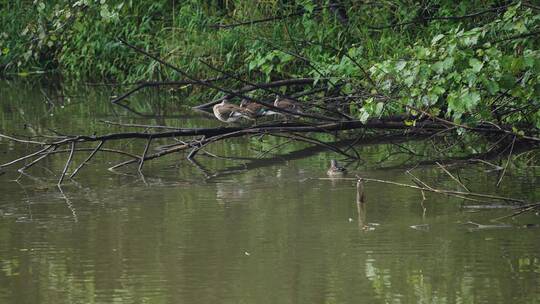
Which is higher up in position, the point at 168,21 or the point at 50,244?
the point at 168,21

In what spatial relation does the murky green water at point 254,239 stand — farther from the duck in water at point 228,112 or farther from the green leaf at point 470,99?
the duck in water at point 228,112

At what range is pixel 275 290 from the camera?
5.94 m

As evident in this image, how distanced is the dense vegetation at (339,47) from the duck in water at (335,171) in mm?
527

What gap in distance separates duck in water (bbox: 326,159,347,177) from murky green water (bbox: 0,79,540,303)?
0.14 m

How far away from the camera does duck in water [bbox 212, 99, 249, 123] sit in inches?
497

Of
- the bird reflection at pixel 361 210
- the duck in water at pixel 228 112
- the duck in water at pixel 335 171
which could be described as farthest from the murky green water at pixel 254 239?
the duck in water at pixel 228 112

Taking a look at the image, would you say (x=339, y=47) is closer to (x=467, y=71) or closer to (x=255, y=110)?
(x=255, y=110)

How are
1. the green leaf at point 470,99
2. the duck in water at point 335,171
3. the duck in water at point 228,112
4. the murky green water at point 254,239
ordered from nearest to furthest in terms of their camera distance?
the murky green water at point 254,239 < the green leaf at point 470,99 < the duck in water at point 335,171 < the duck in water at point 228,112

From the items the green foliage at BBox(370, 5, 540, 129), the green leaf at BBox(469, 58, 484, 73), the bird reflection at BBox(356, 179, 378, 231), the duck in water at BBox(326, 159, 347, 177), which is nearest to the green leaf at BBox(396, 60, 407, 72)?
the green foliage at BBox(370, 5, 540, 129)

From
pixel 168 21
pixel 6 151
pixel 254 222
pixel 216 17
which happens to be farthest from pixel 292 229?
pixel 168 21

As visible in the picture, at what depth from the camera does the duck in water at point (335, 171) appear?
30.3ft

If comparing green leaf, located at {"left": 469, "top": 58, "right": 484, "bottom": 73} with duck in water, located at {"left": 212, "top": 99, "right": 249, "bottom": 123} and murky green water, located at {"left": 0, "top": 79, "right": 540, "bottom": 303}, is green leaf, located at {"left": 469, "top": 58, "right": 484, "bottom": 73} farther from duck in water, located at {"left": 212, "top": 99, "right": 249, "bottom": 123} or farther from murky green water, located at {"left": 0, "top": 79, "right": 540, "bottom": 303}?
duck in water, located at {"left": 212, "top": 99, "right": 249, "bottom": 123}

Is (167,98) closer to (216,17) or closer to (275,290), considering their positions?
(216,17)

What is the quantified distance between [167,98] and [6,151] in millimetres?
5782
